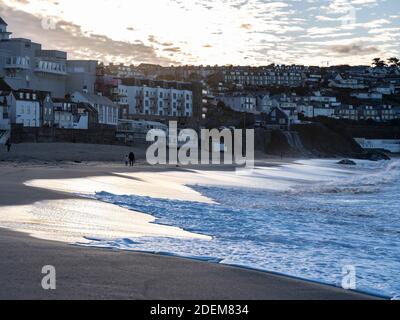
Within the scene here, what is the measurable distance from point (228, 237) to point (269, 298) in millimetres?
4250

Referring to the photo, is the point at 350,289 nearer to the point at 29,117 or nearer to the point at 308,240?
the point at 308,240

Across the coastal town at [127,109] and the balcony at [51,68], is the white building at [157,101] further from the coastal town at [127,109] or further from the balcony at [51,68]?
the balcony at [51,68]

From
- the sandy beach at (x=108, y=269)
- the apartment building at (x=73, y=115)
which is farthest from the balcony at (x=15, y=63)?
the sandy beach at (x=108, y=269)

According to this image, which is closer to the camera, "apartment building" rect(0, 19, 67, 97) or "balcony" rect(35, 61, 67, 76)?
"apartment building" rect(0, 19, 67, 97)

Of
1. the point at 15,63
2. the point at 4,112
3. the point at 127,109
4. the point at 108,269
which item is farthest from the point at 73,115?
the point at 108,269

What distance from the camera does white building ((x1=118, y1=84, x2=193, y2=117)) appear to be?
3524 inches

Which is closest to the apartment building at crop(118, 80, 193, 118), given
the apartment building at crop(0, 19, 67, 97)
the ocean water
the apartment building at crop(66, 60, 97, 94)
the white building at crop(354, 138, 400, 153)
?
the apartment building at crop(66, 60, 97, 94)

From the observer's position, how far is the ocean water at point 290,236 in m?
7.50

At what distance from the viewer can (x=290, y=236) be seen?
10.3 meters

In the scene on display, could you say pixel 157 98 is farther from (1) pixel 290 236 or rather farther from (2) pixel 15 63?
(1) pixel 290 236

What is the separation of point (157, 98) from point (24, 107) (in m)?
39.8

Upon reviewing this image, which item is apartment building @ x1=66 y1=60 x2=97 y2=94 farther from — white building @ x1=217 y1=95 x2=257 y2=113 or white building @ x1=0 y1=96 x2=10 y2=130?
white building @ x1=217 y1=95 x2=257 y2=113

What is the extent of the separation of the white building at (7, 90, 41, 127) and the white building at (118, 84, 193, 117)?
31582mm

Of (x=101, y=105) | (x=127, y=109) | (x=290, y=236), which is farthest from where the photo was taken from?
(x=127, y=109)
